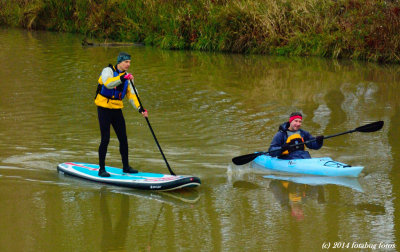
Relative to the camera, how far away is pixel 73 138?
37.5ft

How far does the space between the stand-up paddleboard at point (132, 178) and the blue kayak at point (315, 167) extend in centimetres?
173

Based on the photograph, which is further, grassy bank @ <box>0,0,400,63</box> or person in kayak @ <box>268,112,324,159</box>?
grassy bank @ <box>0,0,400,63</box>

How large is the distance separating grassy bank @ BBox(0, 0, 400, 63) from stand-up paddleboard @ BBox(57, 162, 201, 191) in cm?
1296

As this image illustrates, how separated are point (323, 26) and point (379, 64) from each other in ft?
7.14

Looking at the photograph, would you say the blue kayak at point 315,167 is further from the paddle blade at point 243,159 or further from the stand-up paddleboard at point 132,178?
the stand-up paddleboard at point 132,178

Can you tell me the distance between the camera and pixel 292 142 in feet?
32.0

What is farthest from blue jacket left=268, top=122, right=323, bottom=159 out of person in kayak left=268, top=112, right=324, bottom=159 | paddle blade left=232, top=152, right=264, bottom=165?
paddle blade left=232, top=152, right=264, bottom=165

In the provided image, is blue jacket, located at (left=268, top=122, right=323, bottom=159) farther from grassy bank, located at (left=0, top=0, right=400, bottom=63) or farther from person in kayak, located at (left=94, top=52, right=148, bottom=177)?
grassy bank, located at (left=0, top=0, right=400, bottom=63)

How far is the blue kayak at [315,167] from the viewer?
924 centimetres

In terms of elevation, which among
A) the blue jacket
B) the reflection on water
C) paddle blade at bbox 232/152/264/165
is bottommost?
the reflection on water

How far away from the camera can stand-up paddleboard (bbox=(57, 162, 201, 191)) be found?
8.48 meters

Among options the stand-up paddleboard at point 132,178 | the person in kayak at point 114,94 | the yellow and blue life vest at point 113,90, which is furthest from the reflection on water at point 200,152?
the yellow and blue life vest at point 113,90

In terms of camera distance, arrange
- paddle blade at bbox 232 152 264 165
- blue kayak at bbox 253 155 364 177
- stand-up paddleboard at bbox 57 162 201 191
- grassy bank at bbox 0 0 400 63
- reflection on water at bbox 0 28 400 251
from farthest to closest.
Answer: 1. grassy bank at bbox 0 0 400 63
2. paddle blade at bbox 232 152 264 165
3. blue kayak at bbox 253 155 364 177
4. stand-up paddleboard at bbox 57 162 201 191
5. reflection on water at bbox 0 28 400 251

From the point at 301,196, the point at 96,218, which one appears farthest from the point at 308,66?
the point at 96,218
